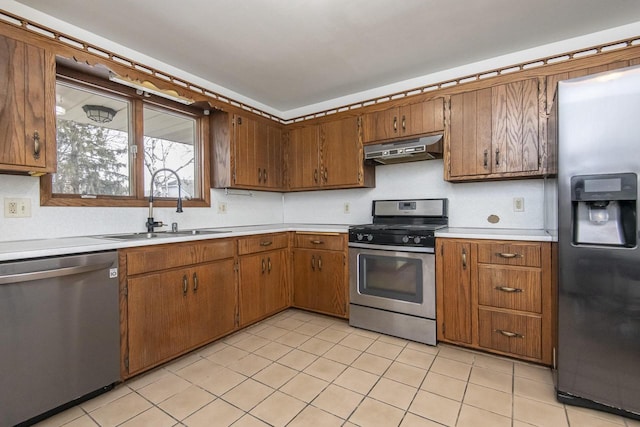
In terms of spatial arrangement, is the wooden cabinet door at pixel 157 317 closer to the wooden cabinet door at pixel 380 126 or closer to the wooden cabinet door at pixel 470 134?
the wooden cabinet door at pixel 380 126

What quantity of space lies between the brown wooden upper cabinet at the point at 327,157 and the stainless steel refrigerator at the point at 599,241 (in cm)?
175

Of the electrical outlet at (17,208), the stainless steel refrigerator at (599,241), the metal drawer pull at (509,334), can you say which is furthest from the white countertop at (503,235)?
the electrical outlet at (17,208)

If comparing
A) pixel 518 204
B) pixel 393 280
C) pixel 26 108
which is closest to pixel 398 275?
pixel 393 280

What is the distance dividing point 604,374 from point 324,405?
4.80 ft

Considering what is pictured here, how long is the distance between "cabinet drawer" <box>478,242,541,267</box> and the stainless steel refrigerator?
16.2 inches

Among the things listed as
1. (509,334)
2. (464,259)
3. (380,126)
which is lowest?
(509,334)

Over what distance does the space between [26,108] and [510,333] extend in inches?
131

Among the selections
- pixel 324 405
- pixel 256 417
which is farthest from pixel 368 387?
pixel 256 417

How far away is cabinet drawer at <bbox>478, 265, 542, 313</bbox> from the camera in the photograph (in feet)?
6.67

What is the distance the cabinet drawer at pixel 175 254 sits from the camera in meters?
1.89

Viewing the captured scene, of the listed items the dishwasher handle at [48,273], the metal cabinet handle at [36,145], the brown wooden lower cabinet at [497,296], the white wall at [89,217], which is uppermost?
the metal cabinet handle at [36,145]

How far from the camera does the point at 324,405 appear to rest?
1665mm

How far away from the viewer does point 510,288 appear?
6.91 ft

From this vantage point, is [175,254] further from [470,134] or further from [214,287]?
[470,134]
